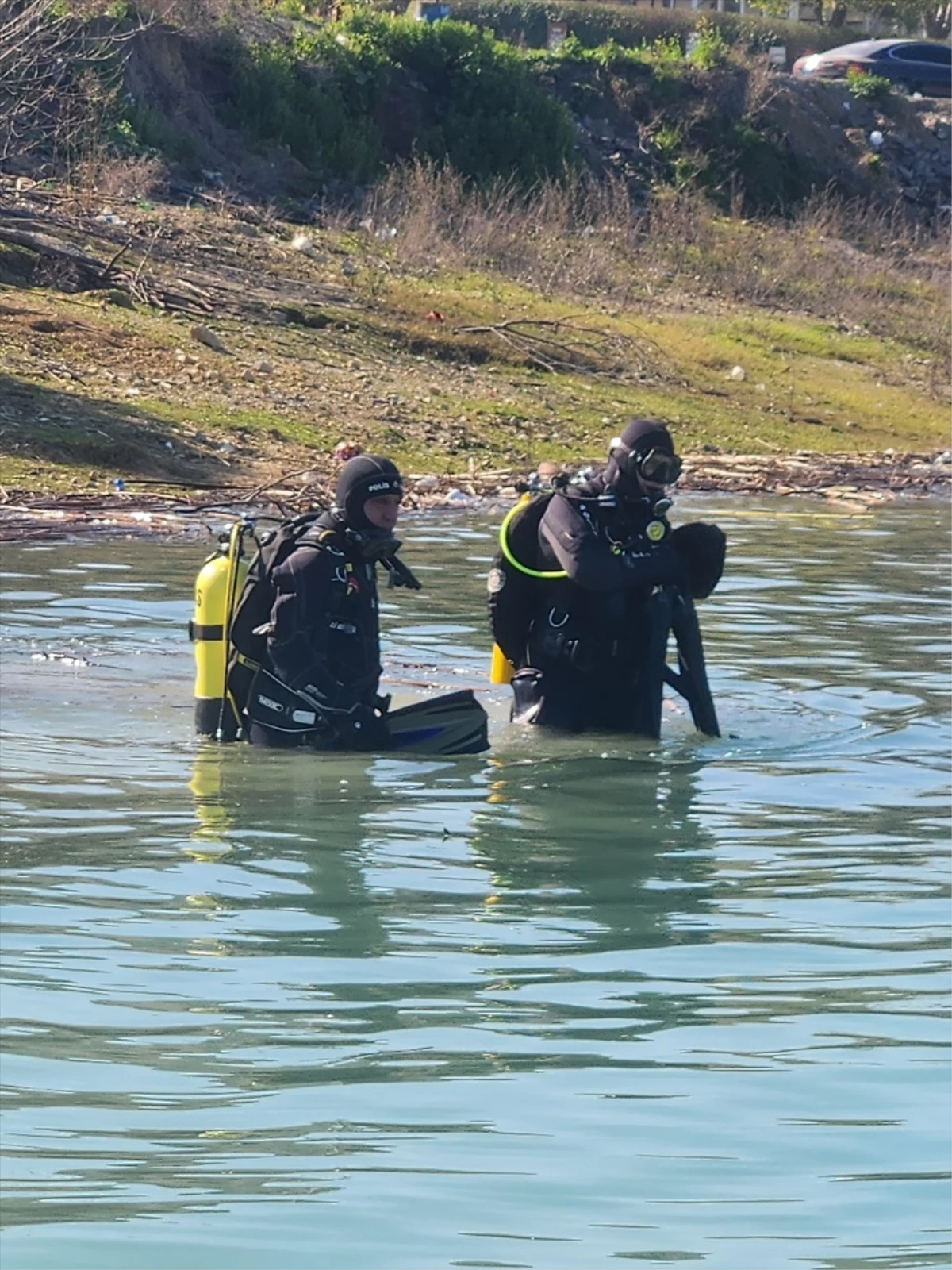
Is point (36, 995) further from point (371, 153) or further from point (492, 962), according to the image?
point (371, 153)

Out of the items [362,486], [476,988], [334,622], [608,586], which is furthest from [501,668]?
[476,988]

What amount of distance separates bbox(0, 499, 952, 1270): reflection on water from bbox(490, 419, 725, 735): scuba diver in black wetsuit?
0.24 m

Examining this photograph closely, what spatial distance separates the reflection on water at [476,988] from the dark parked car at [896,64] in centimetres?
3895

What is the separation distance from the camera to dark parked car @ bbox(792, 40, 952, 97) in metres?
48.6

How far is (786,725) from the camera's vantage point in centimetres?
1094

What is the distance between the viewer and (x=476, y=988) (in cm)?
Answer: 616

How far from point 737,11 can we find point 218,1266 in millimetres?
62878

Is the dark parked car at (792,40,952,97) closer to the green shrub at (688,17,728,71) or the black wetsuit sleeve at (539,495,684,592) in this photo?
the green shrub at (688,17,728,71)

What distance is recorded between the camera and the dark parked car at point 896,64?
160 feet

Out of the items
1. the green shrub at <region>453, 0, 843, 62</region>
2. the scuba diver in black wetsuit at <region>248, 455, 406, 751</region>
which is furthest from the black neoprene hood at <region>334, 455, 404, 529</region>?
the green shrub at <region>453, 0, 843, 62</region>

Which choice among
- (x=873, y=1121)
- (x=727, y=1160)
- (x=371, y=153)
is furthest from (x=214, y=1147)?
(x=371, y=153)

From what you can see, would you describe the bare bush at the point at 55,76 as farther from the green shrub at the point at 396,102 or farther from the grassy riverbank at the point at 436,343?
the green shrub at the point at 396,102

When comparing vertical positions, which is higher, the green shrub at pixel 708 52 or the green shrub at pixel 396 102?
the green shrub at pixel 708 52

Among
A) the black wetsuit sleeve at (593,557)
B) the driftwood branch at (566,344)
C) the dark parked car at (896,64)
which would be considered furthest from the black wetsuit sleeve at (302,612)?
the dark parked car at (896,64)
